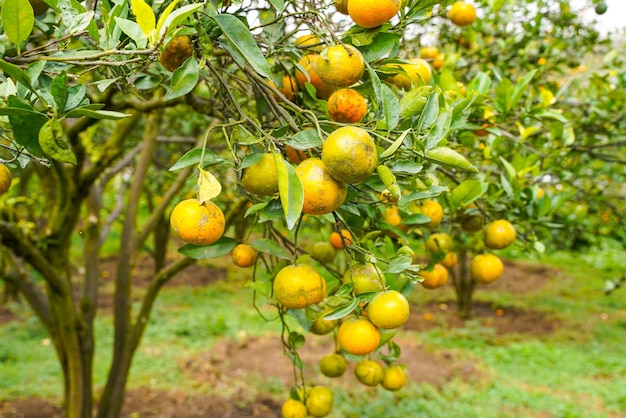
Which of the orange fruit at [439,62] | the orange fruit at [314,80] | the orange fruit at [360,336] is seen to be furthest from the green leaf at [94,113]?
the orange fruit at [439,62]

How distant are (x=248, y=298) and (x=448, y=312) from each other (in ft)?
9.50

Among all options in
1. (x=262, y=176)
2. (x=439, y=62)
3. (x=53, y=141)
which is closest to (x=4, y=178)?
(x=53, y=141)

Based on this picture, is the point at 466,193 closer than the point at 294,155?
No

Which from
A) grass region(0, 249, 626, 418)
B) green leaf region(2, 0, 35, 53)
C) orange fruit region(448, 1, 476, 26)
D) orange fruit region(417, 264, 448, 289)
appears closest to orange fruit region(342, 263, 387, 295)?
orange fruit region(417, 264, 448, 289)

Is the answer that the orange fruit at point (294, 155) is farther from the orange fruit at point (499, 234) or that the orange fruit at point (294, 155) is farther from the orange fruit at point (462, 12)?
the orange fruit at point (462, 12)

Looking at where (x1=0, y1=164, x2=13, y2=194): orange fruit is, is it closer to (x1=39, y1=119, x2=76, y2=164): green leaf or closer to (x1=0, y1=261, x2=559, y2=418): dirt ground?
(x1=39, y1=119, x2=76, y2=164): green leaf

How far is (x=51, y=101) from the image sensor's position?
0.79 m

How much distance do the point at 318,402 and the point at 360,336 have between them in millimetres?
451

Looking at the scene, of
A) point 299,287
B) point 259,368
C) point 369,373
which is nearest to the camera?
point 299,287

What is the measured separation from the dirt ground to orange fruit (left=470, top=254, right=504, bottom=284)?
2733mm

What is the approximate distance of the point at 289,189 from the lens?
726mm

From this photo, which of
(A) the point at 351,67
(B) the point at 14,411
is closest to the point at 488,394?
(B) the point at 14,411

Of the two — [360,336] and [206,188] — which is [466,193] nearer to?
[360,336]

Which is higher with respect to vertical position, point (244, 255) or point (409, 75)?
point (409, 75)
